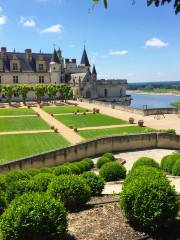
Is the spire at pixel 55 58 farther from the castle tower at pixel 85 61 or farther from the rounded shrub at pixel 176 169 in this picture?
the rounded shrub at pixel 176 169

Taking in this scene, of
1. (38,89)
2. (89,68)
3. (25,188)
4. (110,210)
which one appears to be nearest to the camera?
(110,210)

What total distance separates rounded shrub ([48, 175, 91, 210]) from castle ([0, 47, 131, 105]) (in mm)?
77781

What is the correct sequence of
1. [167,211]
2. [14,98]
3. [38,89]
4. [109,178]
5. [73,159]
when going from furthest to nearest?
[14,98], [38,89], [73,159], [109,178], [167,211]

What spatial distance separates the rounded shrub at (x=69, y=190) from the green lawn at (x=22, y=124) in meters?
30.4

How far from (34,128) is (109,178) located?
2322 cm

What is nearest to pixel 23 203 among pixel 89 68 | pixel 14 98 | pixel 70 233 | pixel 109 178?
pixel 70 233

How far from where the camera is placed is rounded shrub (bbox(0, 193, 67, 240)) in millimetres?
8945

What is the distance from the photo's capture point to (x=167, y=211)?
9914 mm

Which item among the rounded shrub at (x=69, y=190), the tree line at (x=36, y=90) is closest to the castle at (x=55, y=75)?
the tree line at (x=36, y=90)

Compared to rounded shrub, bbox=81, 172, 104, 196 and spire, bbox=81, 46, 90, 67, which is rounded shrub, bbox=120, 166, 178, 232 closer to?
rounded shrub, bbox=81, 172, 104, 196

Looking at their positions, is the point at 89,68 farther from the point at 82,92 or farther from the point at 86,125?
the point at 86,125

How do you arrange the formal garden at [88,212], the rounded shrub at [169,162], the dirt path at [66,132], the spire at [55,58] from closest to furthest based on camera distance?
the formal garden at [88,212] < the rounded shrub at [169,162] < the dirt path at [66,132] < the spire at [55,58]

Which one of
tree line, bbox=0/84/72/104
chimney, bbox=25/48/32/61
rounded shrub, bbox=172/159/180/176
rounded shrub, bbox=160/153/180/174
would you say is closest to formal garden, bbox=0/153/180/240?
rounded shrub, bbox=172/159/180/176

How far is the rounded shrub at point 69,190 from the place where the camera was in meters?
11.7
